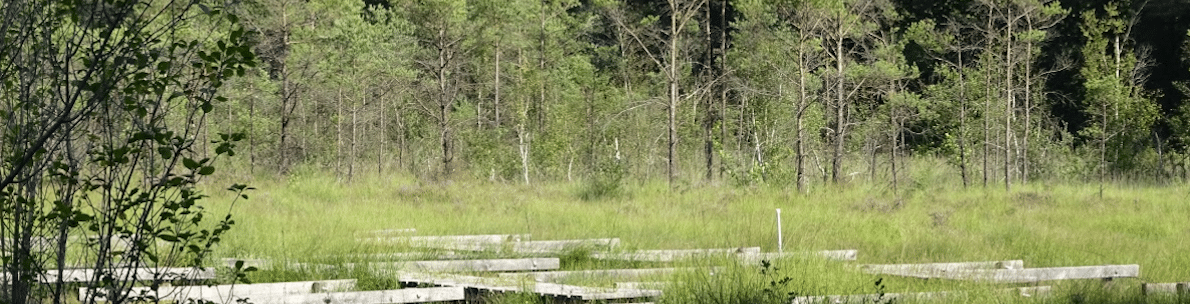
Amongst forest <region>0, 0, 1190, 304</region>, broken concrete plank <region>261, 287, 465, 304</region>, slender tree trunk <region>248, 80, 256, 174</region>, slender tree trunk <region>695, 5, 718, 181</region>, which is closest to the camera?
broken concrete plank <region>261, 287, 465, 304</region>

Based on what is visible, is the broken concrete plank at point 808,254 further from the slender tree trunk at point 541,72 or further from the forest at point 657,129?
the slender tree trunk at point 541,72

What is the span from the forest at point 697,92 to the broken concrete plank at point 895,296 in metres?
14.4

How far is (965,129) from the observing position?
3238 centimetres

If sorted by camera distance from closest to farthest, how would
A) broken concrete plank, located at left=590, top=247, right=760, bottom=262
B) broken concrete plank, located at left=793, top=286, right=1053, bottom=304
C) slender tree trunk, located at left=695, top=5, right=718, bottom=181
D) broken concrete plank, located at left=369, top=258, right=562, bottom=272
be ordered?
1. broken concrete plank, located at left=793, top=286, right=1053, bottom=304
2. broken concrete plank, located at left=369, top=258, right=562, bottom=272
3. broken concrete plank, located at left=590, top=247, right=760, bottom=262
4. slender tree trunk, located at left=695, top=5, right=718, bottom=181

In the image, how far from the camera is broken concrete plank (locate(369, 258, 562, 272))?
35.4ft

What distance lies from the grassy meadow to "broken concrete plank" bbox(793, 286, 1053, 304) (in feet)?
0.53

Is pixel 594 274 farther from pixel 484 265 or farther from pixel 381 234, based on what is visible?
pixel 381 234

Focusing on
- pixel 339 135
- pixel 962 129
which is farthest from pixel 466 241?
pixel 962 129

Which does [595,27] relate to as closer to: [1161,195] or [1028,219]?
[1161,195]

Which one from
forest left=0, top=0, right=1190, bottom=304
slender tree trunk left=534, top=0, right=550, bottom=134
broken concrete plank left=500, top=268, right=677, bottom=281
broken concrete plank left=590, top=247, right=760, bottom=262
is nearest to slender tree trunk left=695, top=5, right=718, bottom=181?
forest left=0, top=0, right=1190, bottom=304

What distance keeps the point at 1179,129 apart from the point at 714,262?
28.9 m

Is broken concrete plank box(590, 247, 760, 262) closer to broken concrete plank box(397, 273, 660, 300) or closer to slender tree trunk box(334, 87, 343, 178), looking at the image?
broken concrete plank box(397, 273, 660, 300)

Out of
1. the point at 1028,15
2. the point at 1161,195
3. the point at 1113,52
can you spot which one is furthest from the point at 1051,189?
the point at 1113,52

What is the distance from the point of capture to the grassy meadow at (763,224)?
1012 centimetres
